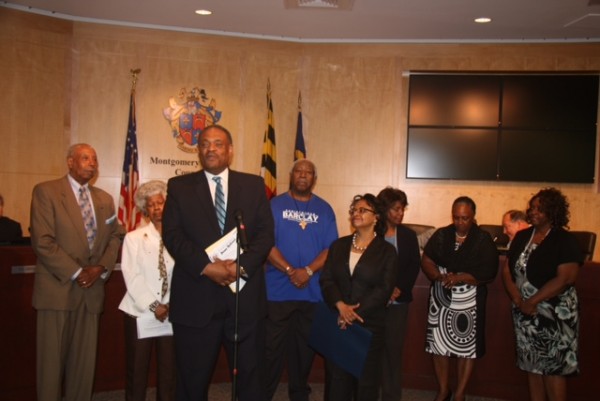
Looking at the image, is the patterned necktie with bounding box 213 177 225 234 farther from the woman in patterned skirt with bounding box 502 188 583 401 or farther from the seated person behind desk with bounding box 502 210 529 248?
the seated person behind desk with bounding box 502 210 529 248

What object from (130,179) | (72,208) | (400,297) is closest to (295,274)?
(400,297)

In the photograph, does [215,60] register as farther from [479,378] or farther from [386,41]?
[479,378]

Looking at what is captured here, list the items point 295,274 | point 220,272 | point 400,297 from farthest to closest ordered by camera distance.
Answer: point 400,297
point 295,274
point 220,272

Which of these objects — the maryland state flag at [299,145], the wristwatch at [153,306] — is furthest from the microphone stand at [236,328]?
the maryland state flag at [299,145]

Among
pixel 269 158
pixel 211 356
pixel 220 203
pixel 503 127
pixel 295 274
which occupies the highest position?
pixel 503 127

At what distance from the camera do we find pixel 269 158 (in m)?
8.41

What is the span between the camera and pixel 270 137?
8.52 metres

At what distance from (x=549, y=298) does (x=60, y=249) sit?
333 cm

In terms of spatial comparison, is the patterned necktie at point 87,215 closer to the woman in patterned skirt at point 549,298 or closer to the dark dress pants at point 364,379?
the dark dress pants at point 364,379

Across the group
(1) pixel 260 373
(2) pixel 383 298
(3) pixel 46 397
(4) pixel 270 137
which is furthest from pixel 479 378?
(4) pixel 270 137

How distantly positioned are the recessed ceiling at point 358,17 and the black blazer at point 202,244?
4160 millimetres

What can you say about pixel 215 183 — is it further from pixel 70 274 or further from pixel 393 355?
pixel 393 355

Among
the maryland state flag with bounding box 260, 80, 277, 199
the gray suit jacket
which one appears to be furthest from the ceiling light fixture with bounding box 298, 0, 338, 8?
the gray suit jacket

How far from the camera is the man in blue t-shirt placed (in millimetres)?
4922
